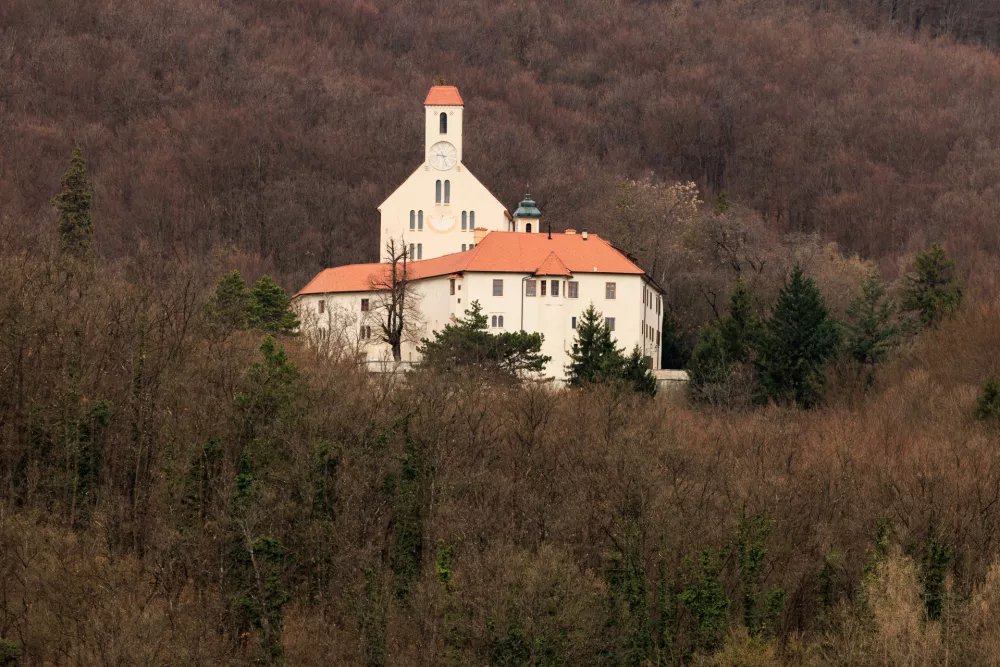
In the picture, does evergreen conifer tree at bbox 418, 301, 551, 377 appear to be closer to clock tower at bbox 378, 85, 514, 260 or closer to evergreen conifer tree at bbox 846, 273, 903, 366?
evergreen conifer tree at bbox 846, 273, 903, 366

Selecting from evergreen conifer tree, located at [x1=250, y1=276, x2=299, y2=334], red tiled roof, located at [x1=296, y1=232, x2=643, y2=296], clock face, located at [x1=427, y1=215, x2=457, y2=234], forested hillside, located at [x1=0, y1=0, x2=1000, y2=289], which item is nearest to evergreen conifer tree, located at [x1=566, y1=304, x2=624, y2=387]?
red tiled roof, located at [x1=296, y1=232, x2=643, y2=296]

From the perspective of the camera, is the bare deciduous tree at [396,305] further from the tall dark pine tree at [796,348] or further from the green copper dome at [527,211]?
the tall dark pine tree at [796,348]

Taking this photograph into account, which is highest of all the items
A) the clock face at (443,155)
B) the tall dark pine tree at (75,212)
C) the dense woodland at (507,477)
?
the clock face at (443,155)

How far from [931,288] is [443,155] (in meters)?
27.2

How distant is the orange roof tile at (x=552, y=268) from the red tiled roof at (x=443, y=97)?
17962 millimetres

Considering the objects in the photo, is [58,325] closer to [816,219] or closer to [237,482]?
[237,482]

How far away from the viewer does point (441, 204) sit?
84750 mm

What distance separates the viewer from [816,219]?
128m

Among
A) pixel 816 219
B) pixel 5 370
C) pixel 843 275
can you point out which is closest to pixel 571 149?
pixel 816 219

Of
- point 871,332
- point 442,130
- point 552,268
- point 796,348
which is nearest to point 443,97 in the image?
point 442,130

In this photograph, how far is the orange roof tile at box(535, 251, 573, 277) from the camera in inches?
2766

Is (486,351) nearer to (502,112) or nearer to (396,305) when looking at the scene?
(396,305)

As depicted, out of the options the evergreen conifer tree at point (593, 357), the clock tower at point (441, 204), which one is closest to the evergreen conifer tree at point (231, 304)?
the evergreen conifer tree at point (593, 357)

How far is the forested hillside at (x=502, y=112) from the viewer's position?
383ft
